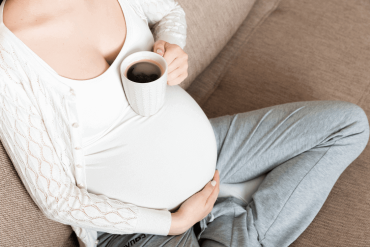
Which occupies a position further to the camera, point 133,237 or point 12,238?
point 133,237

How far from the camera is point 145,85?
25.1 inches

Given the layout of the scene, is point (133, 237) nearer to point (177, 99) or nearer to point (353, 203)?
point (177, 99)

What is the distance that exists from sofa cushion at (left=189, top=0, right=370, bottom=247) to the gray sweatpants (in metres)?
0.24

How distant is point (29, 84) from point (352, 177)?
1.08 m

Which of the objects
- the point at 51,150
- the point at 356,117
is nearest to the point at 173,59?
the point at 51,150

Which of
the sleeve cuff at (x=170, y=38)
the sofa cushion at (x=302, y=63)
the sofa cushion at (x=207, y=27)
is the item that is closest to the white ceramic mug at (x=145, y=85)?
the sleeve cuff at (x=170, y=38)

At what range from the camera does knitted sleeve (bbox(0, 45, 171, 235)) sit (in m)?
0.61

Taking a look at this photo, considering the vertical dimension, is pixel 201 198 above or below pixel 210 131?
below

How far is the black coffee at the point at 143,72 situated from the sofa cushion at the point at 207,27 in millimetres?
534

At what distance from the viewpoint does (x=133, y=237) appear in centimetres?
84

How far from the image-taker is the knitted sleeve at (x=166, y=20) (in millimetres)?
911

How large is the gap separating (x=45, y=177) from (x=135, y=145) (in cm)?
23

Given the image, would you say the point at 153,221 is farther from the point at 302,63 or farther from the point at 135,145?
the point at 302,63

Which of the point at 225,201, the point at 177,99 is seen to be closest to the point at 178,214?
the point at 225,201
